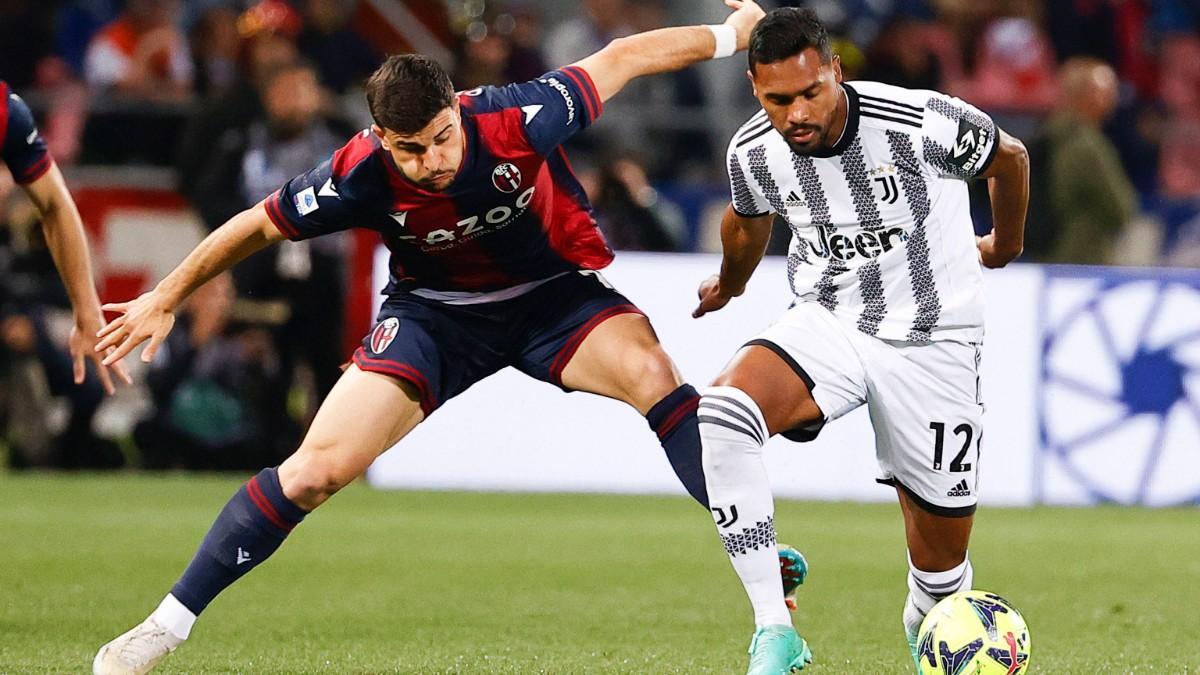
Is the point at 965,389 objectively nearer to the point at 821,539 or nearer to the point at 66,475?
the point at 821,539

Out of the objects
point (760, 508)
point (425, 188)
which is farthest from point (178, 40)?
point (760, 508)

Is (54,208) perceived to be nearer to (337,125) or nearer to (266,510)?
(266,510)

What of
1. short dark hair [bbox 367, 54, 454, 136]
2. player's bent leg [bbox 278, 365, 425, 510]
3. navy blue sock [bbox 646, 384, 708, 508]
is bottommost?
navy blue sock [bbox 646, 384, 708, 508]

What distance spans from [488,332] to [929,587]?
1.63 metres

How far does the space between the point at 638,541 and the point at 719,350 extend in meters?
2.15

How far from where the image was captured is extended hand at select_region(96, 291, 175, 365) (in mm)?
5238

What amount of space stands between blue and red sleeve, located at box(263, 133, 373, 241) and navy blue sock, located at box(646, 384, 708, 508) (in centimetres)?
115

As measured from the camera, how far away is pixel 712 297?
5914 mm

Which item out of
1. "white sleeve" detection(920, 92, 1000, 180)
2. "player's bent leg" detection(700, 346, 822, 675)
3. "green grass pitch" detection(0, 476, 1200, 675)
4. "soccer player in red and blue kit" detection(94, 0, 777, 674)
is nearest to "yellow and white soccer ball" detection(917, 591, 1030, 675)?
"player's bent leg" detection(700, 346, 822, 675)

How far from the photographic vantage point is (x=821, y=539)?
363 inches

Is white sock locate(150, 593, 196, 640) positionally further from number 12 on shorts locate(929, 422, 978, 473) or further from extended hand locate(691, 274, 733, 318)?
number 12 on shorts locate(929, 422, 978, 473)

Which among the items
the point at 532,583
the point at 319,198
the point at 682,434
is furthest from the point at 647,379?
the point at 532,583

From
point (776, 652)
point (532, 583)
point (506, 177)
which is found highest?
point (506, 177)

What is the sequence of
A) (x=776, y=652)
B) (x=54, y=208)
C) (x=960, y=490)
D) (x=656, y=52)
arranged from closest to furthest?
(x=776, y=652) < (x=960, y=490) < (x=656, y=52) < (x=54, y=208)
